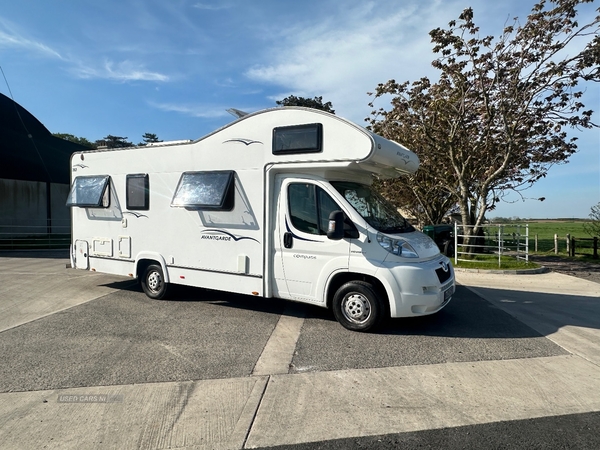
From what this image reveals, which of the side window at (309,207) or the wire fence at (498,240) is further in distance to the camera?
the wire fence at (498,240)

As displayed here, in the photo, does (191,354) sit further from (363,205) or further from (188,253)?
(363,205)

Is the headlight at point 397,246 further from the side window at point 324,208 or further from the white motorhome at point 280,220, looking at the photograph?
the side window at point 324,208

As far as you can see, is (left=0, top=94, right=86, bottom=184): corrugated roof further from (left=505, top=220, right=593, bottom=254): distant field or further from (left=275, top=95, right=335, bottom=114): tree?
(left=505, top=220, right=593, bottom=254): distant field

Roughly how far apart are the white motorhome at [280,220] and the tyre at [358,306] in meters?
0.01

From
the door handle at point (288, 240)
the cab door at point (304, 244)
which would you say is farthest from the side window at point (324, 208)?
the door handle at point (288, 240)

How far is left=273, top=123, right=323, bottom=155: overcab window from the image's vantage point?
221 inches

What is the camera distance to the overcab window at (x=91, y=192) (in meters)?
7.66

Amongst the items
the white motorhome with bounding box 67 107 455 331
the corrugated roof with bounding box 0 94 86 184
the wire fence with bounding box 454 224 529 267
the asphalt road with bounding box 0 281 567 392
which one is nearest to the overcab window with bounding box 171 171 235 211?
the white motorhome with bounding box 67 107 455 331

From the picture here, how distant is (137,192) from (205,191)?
1724 millimetres

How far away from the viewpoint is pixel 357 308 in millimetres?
5457

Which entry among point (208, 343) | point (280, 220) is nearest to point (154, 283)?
point (208, 343)

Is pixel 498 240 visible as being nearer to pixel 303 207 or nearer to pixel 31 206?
pixel 303 207

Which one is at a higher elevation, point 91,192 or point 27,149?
point 27,149

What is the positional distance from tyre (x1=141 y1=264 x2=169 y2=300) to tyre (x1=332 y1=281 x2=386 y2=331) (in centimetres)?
341
